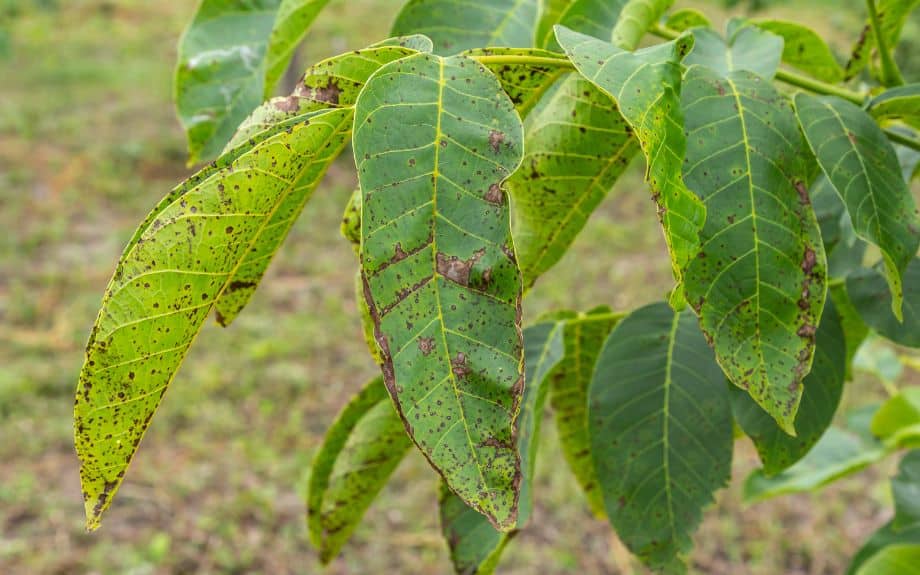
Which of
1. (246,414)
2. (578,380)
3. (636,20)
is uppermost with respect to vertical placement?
(636,20)

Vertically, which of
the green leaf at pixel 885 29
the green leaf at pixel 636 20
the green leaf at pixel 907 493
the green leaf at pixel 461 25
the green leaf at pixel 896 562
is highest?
the green leaf at pixel 636 20

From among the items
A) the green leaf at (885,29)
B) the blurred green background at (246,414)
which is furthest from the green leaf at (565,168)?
the blurred green background at (246,414)

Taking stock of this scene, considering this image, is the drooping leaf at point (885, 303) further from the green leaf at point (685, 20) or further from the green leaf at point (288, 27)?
the green leaf at point (288, 27)

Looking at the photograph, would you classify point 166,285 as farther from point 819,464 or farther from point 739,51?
point 819,464

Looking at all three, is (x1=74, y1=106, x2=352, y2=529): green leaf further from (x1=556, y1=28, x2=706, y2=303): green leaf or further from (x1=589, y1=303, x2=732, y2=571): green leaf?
(x1=589, y1=303, x2=732, y2=571): green leaf

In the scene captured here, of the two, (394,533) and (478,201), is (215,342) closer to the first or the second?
(394,533)

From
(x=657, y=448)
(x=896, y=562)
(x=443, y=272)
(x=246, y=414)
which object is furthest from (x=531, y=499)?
(x=246, y=414)

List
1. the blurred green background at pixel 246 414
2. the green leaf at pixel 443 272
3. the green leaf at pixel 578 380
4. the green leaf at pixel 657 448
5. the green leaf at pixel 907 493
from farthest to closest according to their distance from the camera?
1. the blurred green background at pixel 246 414
2. the green leaf at pixel 907 493
3. the green leaf at pixel 578 380
4. the green leaf at pixel 657 448
5. the green leaf at pixel 443 272
